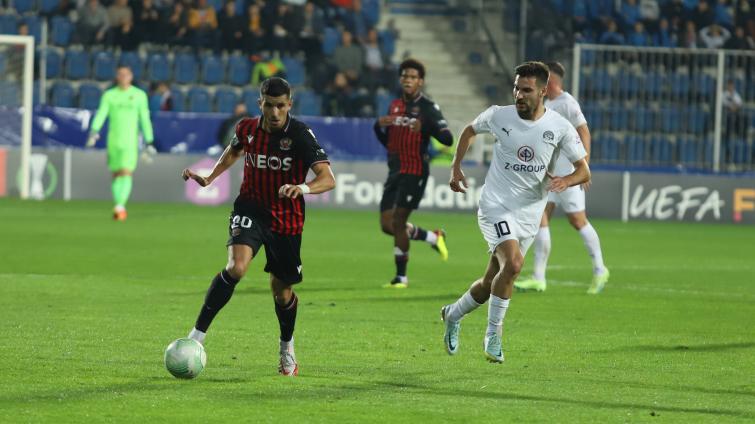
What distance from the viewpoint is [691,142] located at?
26.0 meters

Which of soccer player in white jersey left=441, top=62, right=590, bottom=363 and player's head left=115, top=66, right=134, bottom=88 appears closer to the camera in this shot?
soccer player in white jersey left=441, top=62, right=590, bottom=363

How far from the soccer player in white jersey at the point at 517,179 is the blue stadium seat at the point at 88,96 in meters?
19.5

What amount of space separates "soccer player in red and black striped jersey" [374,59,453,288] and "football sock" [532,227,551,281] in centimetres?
129

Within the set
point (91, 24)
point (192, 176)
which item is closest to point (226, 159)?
point (192, 176)

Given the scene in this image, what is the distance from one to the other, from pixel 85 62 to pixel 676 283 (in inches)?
646

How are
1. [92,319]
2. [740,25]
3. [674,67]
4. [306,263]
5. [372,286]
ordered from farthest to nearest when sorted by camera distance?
[740,25], [674,67], [306,263], [372,286], [92,319]

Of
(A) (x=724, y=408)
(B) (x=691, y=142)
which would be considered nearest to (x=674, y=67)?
(B) (x=691, y=142)

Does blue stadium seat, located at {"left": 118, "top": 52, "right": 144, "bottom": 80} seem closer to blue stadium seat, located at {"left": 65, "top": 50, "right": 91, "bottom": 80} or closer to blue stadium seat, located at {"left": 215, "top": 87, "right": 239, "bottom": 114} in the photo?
blue stadium seat, located at {"left": 65, "top": 50, "right": 91, "bottom": 80}

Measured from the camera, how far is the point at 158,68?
28.5 meters

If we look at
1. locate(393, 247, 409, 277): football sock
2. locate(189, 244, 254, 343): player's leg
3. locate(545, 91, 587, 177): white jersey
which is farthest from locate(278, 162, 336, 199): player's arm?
locate(393, 247, 409, 277): football sock

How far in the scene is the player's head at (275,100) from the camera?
7941mm

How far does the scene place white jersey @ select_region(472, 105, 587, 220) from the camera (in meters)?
9.28

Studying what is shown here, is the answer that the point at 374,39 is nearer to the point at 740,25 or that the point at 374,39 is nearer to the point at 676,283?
the point at 740,25

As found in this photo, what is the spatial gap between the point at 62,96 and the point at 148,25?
2.34m
